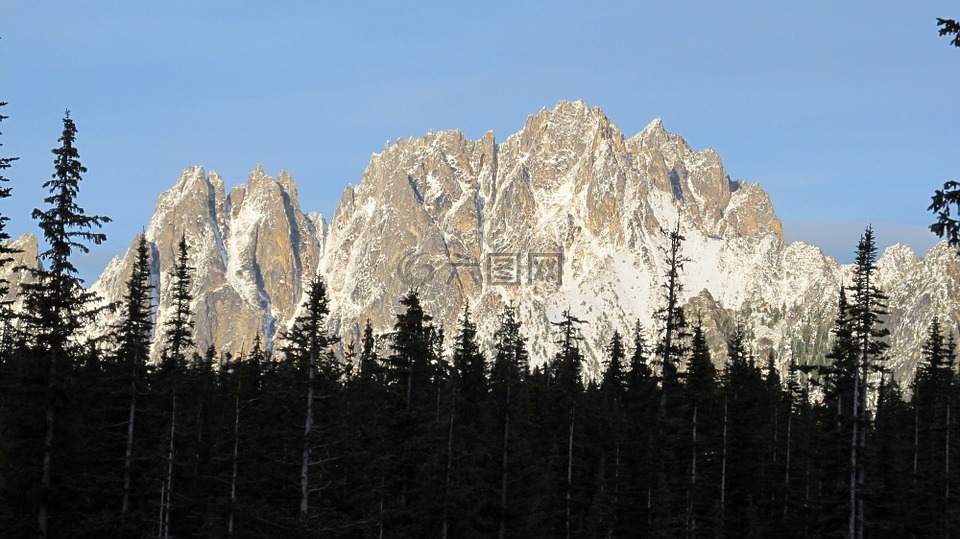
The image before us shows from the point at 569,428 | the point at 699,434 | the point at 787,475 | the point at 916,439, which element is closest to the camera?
the point at 699,434

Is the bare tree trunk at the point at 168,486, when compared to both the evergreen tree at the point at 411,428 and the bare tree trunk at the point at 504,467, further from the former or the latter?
the bare tree trunk at the point at 504,467

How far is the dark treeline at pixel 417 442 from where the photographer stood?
139 feet

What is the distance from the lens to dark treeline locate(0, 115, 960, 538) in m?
42.5

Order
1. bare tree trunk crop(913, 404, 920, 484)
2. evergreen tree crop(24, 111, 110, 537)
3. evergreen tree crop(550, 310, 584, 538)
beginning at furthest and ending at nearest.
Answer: bare tree trunk crop(913, 404, 920, 484), evergreen tree crop(550, 310, 584, 538), evergreen tree crop(24, 111, 110, 537)

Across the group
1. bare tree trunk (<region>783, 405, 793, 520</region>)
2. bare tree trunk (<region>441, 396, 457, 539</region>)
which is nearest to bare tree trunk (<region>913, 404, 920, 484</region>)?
bare tree trunk (<region>783, 405, 793, 520</region>)

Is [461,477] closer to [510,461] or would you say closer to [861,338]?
[510,461]

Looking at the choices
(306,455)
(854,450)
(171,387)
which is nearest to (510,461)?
(854,450)

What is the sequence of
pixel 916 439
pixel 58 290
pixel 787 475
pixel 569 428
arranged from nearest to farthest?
pixel 58 290 → pixel 569 428 → pixel 787 475 → pixel 916 439

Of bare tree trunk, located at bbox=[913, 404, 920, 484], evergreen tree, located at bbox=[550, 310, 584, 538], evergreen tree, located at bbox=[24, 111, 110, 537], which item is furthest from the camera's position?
bare tree trunk, located at bbox=[913, 404, 920, 484]

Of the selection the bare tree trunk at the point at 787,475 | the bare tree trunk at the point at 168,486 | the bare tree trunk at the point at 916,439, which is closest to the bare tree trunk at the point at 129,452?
the bare tree trunk at the point at 168,486

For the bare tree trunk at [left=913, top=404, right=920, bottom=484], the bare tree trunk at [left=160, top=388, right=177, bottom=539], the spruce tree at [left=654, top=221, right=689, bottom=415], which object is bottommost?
the bare tree trunk at [left=160, top=388, right=177, bottom=539]

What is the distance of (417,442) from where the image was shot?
55.3 m

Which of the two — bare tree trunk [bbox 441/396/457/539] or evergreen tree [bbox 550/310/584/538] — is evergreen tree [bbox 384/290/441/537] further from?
evergreen tree [bbox 550/310/584/538]

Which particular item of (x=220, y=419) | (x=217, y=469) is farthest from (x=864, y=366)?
(x=220, y=419)
